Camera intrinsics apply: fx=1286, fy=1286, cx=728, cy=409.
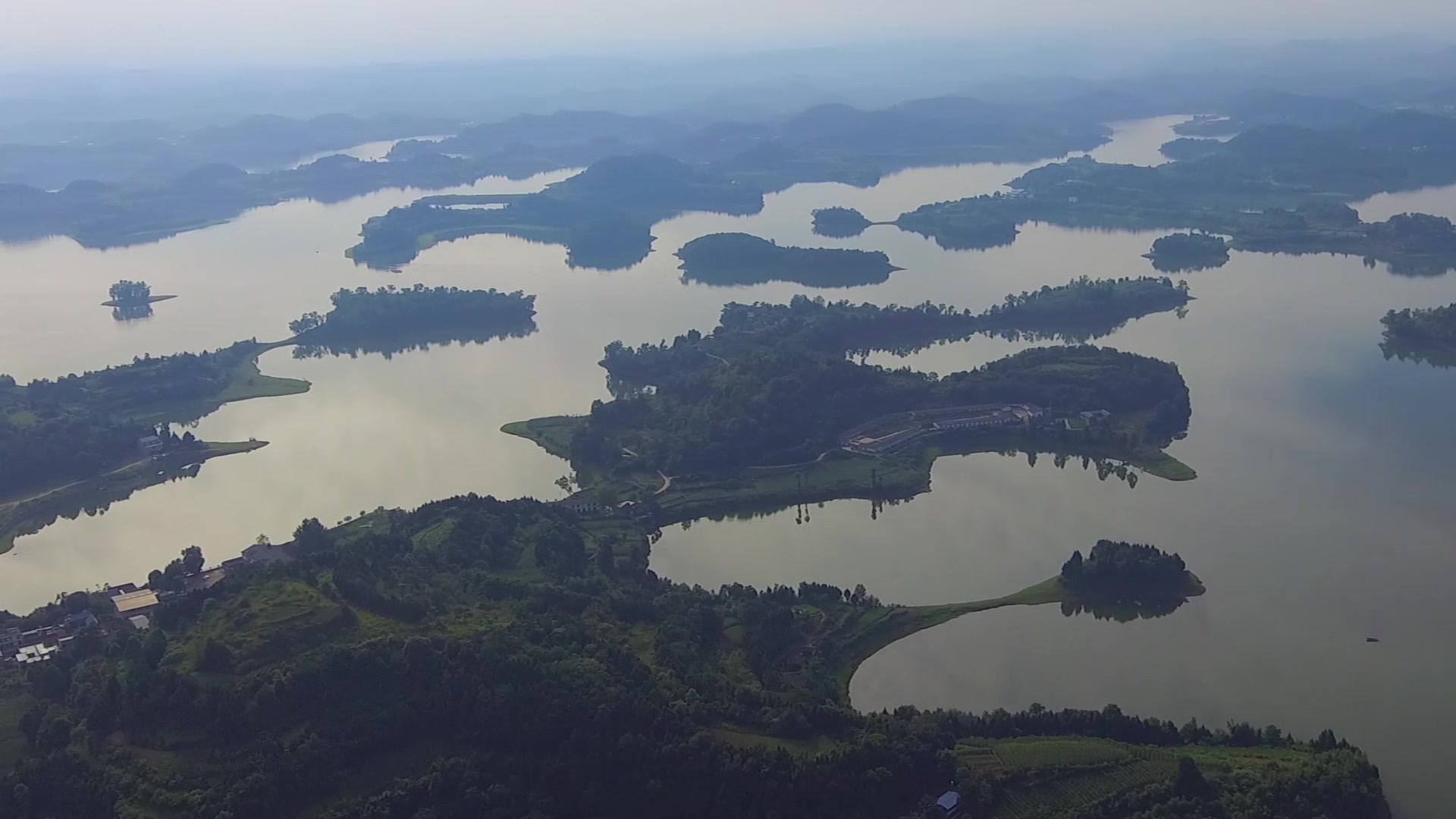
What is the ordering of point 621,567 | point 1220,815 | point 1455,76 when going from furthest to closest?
point 1455,76, point 621,567, point 1220,815

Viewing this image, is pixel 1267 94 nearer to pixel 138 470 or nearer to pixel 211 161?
pixel 211 161

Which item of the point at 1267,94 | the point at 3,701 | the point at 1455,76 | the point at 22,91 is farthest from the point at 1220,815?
the point at 22,91

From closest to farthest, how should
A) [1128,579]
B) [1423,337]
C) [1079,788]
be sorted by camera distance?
[1079,788]
[1128,579]
[1423,337]

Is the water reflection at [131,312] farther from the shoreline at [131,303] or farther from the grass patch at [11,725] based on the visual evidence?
the grass patch at [11,725]

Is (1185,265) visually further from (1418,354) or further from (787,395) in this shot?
(787,395)

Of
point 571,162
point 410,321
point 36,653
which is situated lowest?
point 571,162

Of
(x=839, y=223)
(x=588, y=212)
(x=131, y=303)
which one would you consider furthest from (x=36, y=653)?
(x=588, y=212)
